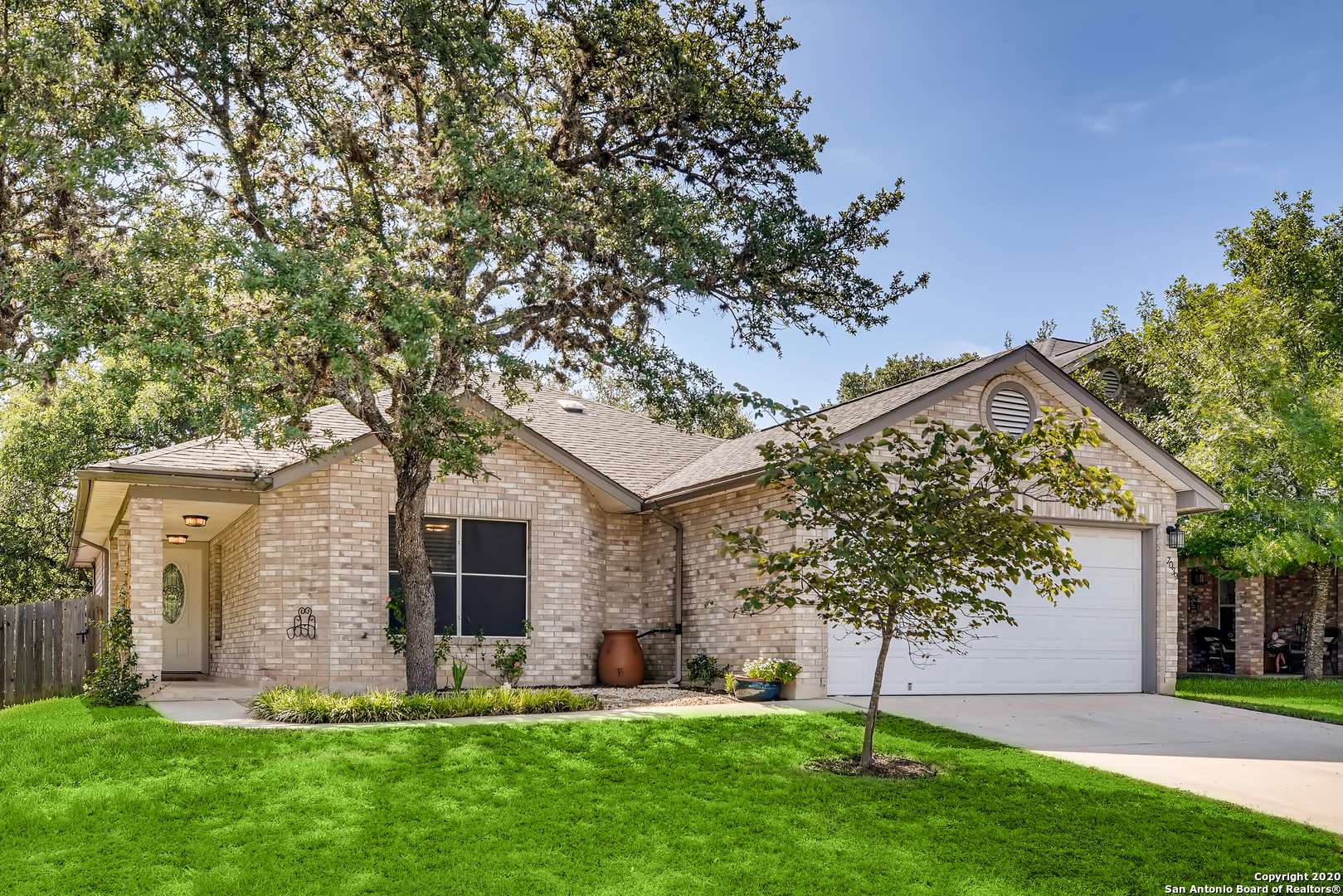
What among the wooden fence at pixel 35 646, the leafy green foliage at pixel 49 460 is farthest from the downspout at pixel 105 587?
the leafy green foliage at pixel 49 460

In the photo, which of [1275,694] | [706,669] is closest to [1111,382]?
[1275,694]

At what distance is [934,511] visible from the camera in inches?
361

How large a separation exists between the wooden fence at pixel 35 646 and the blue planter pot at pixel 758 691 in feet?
36.6

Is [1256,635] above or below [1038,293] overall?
below

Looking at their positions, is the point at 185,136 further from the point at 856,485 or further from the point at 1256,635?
the point at 1256,635

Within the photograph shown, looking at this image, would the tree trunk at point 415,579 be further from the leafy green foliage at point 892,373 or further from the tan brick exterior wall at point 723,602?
the leafy green foliage at point 892,373

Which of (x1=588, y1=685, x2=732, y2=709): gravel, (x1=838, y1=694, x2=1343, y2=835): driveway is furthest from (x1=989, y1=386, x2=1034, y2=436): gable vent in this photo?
(x1=588, y1=685, x2=732, y2=709): gravel

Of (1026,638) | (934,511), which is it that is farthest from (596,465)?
(934,511)

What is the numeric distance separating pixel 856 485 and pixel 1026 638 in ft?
23.0

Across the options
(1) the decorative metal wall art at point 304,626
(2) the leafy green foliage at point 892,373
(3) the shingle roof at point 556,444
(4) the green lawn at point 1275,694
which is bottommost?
(4) the green lawn at point 1275,694

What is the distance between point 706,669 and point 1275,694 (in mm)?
8669

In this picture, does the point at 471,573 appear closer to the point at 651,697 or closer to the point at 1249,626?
the point at 651,697

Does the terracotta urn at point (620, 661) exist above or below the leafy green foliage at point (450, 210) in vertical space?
below

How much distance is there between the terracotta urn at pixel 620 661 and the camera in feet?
52.5
